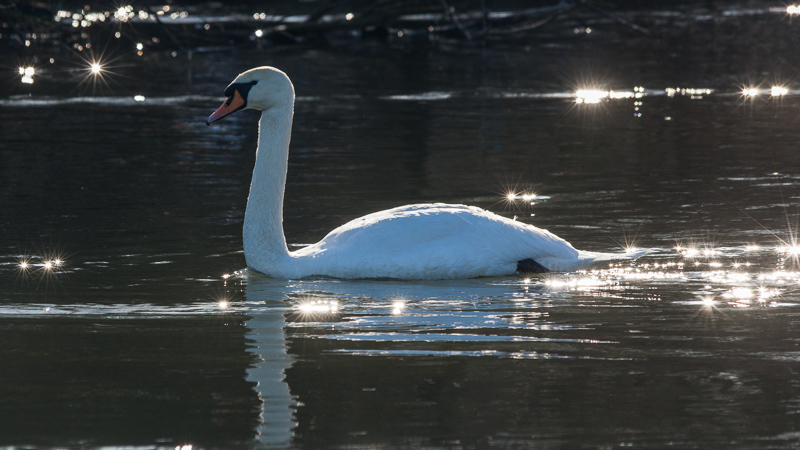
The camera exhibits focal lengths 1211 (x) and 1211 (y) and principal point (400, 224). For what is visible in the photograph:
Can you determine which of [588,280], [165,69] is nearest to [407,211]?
[588,280]

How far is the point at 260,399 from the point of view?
223 inches

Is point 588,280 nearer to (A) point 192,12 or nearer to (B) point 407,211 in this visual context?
(B) point 407,211

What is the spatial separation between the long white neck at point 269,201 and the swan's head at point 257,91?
0.28 feet

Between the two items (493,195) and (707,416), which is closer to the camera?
(707,416)

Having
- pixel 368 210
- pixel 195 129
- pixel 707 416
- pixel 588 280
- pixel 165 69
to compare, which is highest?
pixel 165 69

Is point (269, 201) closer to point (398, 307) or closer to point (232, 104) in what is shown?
point (232, 104)

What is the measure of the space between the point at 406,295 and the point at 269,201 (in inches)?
56.0

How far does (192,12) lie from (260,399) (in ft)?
122

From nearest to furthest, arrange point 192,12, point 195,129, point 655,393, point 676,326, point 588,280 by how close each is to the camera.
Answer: point 655,393, point 676,326, point 588,280, point 195,129, point 192,12

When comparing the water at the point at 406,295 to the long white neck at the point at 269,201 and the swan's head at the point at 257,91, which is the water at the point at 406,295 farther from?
the swan's head at the point at 257,91

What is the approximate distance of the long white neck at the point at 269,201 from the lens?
859 cm

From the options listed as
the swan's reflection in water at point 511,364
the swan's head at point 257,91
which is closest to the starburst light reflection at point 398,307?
the swan's reflection in water at point 511,364

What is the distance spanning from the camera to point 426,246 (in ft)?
27.3

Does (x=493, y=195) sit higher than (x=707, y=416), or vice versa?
(x=493, y=195)
